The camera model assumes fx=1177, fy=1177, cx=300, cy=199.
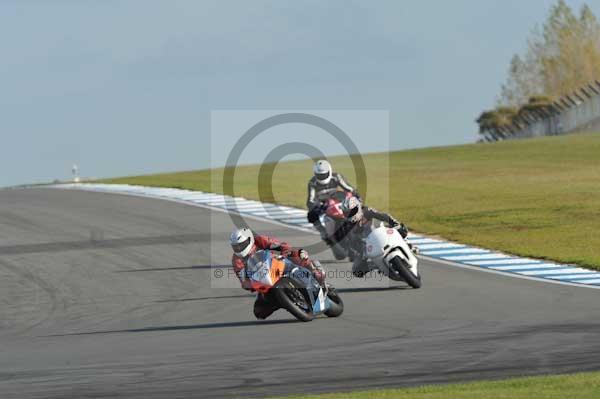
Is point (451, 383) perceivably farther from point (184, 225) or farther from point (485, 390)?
point (184, 225)

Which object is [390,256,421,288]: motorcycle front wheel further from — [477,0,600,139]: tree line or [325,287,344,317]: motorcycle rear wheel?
[477,0,600,139]: tree line

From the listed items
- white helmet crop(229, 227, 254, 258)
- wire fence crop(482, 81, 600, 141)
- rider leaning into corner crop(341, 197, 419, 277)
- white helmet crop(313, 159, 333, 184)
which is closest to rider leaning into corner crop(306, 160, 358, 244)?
white helmet crop(313, 159, 333, 184)

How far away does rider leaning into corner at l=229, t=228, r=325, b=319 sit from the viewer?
647 inches

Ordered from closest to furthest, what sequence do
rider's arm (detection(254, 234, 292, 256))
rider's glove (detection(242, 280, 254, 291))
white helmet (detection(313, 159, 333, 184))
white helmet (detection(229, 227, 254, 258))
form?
white helmet (detection(229, 227, 254, 258)), rider's glove (detection(242, 280, 254, 291)), rider's arm (detection(254, 234, 292, 256)), white helmet (detection(313, 159, 333, 184))

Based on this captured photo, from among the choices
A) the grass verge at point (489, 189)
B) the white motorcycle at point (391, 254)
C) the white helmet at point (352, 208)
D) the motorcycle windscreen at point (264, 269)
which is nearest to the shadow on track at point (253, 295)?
the white motorcycle at point (391, 254)

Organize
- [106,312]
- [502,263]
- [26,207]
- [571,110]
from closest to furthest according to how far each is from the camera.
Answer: [106,312] < [502,263] < [26,207] < [571,110]

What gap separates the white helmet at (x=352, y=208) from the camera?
20.5 metres

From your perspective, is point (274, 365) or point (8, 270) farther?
point (8, 270)

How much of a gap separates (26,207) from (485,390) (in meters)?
29.4

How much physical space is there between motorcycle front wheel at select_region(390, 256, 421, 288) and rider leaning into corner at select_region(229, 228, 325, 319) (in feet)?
8.30

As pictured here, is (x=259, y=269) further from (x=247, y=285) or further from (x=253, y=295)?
(x=253, y=295)

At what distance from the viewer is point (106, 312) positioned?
1977 cm

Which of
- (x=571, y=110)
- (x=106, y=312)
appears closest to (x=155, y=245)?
(x=106, y=312)

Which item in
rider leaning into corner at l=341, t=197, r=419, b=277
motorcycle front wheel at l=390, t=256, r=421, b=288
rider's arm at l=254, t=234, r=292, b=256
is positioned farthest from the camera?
rider leaning into corner at l=341, t=197, r=419, b=277
